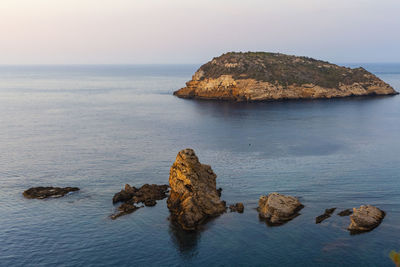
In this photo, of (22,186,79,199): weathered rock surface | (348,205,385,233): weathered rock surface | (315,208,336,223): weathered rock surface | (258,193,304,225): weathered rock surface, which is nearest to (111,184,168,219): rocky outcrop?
(22,186,79,199): weathered rock surface

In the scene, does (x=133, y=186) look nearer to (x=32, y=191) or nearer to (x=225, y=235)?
(x=32, y=191)

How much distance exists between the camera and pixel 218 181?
79.1m

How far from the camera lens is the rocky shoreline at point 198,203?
60.2 m

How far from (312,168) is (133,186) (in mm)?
38590

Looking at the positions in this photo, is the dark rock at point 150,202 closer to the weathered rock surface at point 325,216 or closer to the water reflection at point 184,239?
the water reflection at point 184,239

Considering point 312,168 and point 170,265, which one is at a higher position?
point 312,168

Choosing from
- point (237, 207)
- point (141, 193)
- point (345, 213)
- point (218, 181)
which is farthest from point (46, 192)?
point (345, 213)

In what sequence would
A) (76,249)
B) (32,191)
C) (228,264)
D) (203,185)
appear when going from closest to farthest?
1. (228,264)
2. (76,249)
3. (203,185)
4. (32,191)

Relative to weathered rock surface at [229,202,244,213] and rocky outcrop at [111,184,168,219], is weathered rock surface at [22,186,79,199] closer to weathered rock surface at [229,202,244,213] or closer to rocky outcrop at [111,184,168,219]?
rocky outcrop at [111,184,168,219]

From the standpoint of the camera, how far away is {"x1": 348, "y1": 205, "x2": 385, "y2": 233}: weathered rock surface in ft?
189

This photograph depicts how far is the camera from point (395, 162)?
3509 inches

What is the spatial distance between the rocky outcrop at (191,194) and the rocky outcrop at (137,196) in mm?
4128

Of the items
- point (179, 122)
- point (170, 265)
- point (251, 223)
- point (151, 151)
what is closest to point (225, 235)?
point (251, 223)

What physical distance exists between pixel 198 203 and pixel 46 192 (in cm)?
2920
